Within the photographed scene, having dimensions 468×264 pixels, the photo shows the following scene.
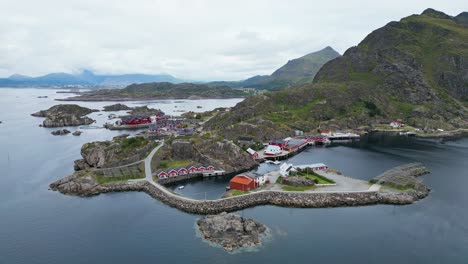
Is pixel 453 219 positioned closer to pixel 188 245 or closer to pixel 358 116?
pixel 188 245

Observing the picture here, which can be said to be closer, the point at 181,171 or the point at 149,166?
the point at 181,171

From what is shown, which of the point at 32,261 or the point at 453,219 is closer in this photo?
the point at 32,261

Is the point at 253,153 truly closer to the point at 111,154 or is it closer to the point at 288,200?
the point at 288,200

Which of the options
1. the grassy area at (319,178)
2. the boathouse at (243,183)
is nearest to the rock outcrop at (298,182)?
the grassy area at (319,178)

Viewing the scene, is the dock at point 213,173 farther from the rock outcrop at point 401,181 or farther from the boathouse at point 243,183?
the rock outcrop at point 401,181

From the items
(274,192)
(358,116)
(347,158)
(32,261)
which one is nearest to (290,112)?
(358,116)

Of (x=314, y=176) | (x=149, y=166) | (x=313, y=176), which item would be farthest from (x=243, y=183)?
(x=149, y=166)
